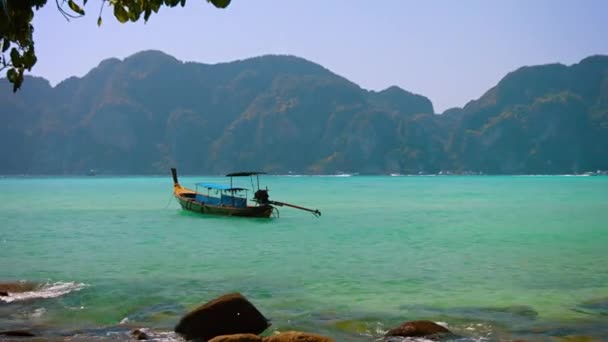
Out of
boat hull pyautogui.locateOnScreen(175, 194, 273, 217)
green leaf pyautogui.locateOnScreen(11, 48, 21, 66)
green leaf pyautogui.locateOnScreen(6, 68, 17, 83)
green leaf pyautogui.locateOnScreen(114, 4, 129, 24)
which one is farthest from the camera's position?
boat hull pyautogui.locateOnScreen(175, 194, 273, 217)

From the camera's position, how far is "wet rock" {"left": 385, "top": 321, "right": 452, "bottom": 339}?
11664 mm

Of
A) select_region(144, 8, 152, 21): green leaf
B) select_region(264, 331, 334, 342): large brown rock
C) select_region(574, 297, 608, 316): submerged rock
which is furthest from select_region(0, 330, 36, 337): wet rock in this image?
select_region(574, 297, 608, 316): submerged rock

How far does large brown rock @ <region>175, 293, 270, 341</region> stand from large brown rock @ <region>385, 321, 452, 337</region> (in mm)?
2916

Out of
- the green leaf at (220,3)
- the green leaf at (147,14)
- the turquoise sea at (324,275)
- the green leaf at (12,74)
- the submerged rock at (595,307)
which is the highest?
the green leaf at (147,14)

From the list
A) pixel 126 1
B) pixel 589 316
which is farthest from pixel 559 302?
pixel 126 1

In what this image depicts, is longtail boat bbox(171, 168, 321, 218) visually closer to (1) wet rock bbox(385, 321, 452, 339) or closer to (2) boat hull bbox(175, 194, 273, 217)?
(2) boat hull bbox(175, 194, 273, 217)

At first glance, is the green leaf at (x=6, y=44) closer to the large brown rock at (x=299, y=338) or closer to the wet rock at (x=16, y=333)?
the large brown rock at (x=299, y=338)

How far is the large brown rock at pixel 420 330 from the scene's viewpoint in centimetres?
1168

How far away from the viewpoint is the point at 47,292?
55.2ft

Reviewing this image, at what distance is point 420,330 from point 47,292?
10.8 meters

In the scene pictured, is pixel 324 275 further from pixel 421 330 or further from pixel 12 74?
pixel 12 74

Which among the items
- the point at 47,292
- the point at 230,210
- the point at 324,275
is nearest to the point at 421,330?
the point at 324,275

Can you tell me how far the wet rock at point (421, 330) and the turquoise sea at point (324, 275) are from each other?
58 centimetres

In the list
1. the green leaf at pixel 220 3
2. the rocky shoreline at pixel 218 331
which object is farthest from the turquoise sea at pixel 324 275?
the green leaf at pixel 220 3
